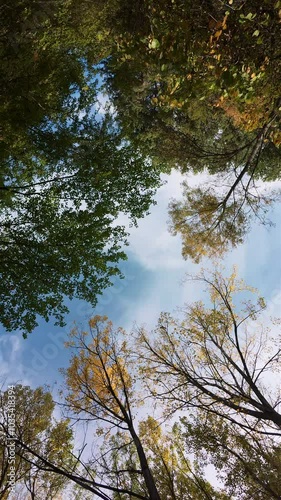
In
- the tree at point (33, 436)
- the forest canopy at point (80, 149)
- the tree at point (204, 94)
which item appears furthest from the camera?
the tree at point (33, 436)

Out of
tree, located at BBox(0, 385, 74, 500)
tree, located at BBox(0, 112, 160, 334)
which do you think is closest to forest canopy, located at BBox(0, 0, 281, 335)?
tree, located at BBox(0, 112, 160, 334)

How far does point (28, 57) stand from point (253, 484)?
12.9m

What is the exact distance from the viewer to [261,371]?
907 cm

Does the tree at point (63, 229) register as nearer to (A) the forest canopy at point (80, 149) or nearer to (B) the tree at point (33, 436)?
(A) the forest canopy at point (80, 149)

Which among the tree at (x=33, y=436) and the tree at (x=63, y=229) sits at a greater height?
the tree at (x=63, y=229)

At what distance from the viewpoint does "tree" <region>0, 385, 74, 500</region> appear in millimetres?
9867

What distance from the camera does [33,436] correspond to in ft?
36.3

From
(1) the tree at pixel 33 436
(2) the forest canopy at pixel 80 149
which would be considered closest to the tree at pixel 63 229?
(2) the forest canopy at pixel 80 149

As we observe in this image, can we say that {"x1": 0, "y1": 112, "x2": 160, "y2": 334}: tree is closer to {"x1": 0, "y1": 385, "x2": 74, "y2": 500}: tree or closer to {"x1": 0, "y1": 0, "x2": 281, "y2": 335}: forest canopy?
{"x1": 0, "y1": 0, "x2": 281, "y2": 335}: forest canopy

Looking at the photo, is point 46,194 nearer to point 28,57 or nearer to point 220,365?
point 28,57

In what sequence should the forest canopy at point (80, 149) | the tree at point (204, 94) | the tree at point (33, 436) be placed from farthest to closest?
the tree at point (33, 436) → the forest canopy at point (80, 149) → the tree at point (204, 94)

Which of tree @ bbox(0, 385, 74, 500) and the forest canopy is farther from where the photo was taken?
tree @ bbox(0, 385, 74, 500)

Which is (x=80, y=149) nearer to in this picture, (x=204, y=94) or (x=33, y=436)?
(x=204, y=94)

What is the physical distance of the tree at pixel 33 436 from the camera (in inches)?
388
